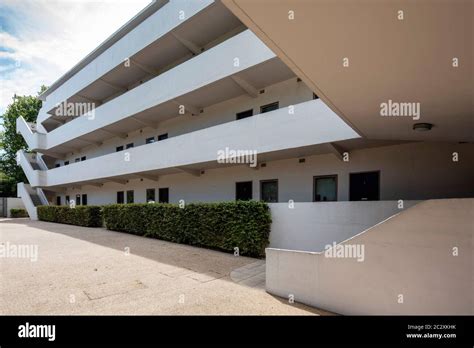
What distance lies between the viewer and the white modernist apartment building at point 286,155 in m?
4.05

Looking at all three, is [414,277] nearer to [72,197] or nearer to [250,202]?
[250,202]

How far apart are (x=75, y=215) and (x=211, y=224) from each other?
1408 cm

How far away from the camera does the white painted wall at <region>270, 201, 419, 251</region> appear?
705 cm

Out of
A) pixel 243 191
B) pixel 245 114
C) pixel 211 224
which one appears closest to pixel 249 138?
pixel 245 114

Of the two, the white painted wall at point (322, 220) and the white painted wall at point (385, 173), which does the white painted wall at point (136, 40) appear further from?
the white painted wall at point (322, 220)

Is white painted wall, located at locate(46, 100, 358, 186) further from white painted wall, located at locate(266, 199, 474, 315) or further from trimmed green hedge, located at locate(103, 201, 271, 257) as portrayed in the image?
white painted wall, located at locate(266, 199, 474, 315)

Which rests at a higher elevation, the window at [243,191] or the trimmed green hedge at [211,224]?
the window at [243,191]

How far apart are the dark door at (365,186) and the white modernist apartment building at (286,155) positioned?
0.03m

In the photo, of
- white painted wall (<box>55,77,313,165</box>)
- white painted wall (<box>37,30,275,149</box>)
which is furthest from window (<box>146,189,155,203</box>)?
white painted wall (<box>37,30,275,149</box>)

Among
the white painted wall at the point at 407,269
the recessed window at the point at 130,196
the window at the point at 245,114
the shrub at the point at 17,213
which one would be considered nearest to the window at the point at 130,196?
the recessed window at the point at 130,196

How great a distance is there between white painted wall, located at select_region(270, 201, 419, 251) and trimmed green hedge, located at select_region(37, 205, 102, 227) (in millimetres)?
13771
